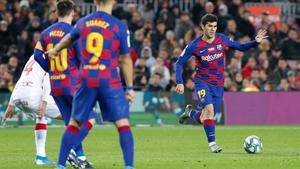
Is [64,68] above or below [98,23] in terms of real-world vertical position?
below

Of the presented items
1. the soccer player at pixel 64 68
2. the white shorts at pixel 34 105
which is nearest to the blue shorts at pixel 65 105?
the soccer player at pixel 64 68

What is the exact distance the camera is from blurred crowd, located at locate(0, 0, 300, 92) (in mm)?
29047

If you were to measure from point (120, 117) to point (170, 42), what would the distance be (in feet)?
60.6

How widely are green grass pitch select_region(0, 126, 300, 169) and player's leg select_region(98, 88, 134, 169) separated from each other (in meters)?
1.99

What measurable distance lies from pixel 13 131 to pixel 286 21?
12766 mm

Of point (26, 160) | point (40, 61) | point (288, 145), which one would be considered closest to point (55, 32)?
point (40, 61)

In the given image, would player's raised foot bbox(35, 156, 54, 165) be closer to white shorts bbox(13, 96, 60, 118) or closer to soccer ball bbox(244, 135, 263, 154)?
white shorts bbox(13, 96, 60, 118)

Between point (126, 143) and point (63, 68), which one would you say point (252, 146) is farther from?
point (126, 143)

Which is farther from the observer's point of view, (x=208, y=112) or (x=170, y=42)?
(x=170, y=42)

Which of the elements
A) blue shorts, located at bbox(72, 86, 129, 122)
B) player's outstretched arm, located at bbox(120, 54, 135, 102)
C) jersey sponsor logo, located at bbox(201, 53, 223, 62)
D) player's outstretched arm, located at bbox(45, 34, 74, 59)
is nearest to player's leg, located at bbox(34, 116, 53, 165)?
blue shorts, located at bbox(72, 86, 129, 122)

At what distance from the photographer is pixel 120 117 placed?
1227 centimetres

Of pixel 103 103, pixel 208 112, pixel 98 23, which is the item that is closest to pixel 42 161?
pixel 103 103

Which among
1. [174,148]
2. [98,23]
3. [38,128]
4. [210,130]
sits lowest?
[174,148]

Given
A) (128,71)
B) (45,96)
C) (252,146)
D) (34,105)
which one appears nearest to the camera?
(128,71)
